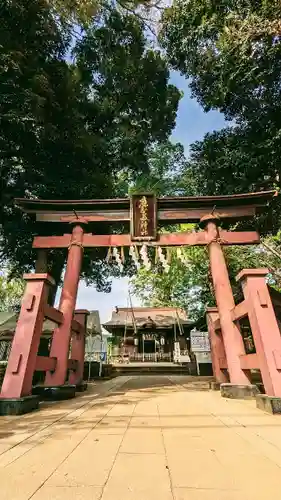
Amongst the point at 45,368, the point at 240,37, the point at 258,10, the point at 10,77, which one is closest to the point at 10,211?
the point at 10,77

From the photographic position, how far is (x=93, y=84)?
10500 millimetres

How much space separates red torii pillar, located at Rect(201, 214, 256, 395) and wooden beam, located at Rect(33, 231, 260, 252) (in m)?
0.23

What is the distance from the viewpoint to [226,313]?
5375mm

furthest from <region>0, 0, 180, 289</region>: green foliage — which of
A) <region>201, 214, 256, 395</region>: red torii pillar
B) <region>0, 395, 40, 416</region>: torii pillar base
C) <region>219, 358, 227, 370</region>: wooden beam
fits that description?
<region>0, 395, 40, 416</region>: torii pillar base

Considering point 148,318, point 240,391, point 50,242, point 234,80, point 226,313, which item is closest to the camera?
point 240,391

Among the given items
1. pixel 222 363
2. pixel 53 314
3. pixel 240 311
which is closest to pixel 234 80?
pixel 240 311

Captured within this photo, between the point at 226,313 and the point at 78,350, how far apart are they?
351cm

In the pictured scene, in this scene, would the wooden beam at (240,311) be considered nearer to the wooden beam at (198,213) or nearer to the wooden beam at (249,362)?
the wooden beam at (249,362)

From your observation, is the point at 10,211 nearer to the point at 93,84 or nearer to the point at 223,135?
the point at 93,84

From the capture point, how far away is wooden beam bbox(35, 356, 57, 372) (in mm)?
4479

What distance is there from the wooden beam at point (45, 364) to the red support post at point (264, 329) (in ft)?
11.0

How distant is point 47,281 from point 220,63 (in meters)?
8.72

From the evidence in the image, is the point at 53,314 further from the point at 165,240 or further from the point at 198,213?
the point at 198,213

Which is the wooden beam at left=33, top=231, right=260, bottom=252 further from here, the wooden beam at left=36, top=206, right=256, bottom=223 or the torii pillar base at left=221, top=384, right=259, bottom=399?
the torii pillar base at left=221, top=384, right=259, bottom=399
